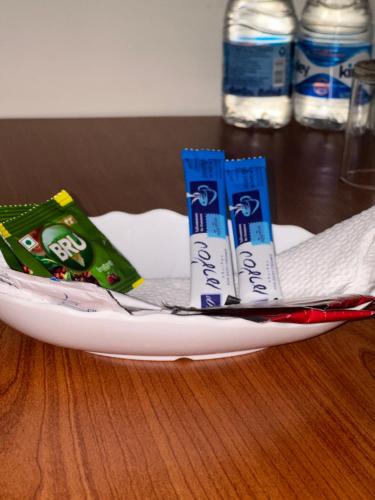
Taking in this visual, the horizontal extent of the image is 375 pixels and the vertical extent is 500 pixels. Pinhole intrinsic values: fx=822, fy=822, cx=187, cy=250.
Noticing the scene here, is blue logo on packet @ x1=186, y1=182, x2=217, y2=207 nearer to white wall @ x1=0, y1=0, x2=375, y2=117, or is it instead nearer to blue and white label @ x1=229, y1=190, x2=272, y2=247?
blue and white label @ x1=229, y1=190, x2=272, y2=247

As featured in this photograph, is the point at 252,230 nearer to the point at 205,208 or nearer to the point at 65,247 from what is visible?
the point at 205,208

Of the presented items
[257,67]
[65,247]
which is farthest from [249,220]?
[257,67]

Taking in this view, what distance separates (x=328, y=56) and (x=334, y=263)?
603 millimetres

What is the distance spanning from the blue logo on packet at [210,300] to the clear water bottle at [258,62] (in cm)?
60

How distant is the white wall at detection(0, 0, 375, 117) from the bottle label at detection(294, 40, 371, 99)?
0.11 m

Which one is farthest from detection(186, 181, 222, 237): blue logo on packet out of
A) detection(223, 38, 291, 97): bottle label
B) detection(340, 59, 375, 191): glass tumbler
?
detection(223, 38, 291, 97): bottle label

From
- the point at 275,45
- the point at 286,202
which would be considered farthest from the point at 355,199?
the point at 275,45

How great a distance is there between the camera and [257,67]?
1.19m

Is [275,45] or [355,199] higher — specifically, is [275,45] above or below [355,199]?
above

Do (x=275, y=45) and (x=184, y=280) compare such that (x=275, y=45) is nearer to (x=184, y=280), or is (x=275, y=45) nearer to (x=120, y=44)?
(x=120, y=44)

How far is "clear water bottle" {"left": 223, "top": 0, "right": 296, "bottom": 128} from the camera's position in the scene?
119 centimetres

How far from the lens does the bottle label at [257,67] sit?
119cm

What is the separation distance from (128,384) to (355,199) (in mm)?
503

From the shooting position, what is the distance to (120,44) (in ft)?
4.04
